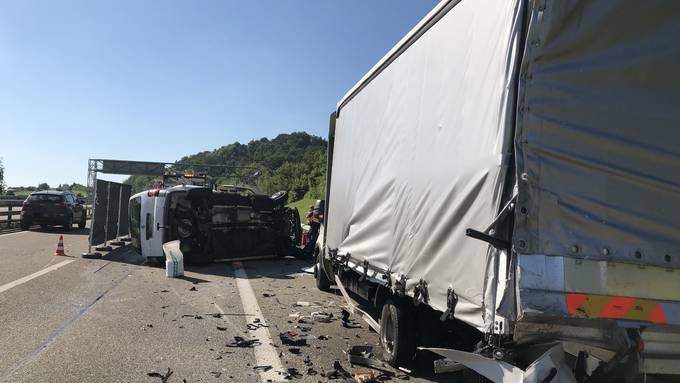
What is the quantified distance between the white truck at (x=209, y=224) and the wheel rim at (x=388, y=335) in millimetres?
8519

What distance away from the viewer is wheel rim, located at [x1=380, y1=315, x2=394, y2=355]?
556 cm

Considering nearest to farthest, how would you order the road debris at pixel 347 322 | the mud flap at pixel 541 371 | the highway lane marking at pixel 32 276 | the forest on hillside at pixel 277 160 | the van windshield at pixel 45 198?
1. the mud flap at pixel 541 371
2. the road debris at pixel 347 322
3. the highway lane marking at pixel 32 276
4. the van windshield at pixel 45 198
5. the forest on hillside at pixel 277 160

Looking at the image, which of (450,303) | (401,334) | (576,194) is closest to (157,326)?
(401,334)

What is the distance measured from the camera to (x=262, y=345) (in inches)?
248

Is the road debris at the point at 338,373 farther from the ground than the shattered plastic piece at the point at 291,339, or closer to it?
closer to it

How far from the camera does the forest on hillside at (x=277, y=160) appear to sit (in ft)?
197

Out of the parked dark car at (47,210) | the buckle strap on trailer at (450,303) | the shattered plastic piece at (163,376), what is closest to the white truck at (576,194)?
the buckle strap on trailer at (450,303)

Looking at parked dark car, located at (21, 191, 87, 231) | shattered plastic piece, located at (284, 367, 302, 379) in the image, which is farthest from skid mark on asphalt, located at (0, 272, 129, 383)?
parked dark car, located at (21, 191, 87, 231)

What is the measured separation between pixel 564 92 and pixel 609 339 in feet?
4.91

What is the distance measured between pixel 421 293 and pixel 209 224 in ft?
32.3

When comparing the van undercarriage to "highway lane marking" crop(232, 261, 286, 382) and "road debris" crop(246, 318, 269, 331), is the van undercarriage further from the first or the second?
"road debris" crop(246, 318, 269, 331)

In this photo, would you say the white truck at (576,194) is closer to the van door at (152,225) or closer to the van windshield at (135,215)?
the van door at (152,225)

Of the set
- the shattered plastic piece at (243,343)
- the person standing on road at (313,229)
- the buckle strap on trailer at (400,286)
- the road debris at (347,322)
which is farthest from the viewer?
the person standing on road at (313,229)

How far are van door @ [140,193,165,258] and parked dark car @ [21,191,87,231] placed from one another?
1103 centimetres
